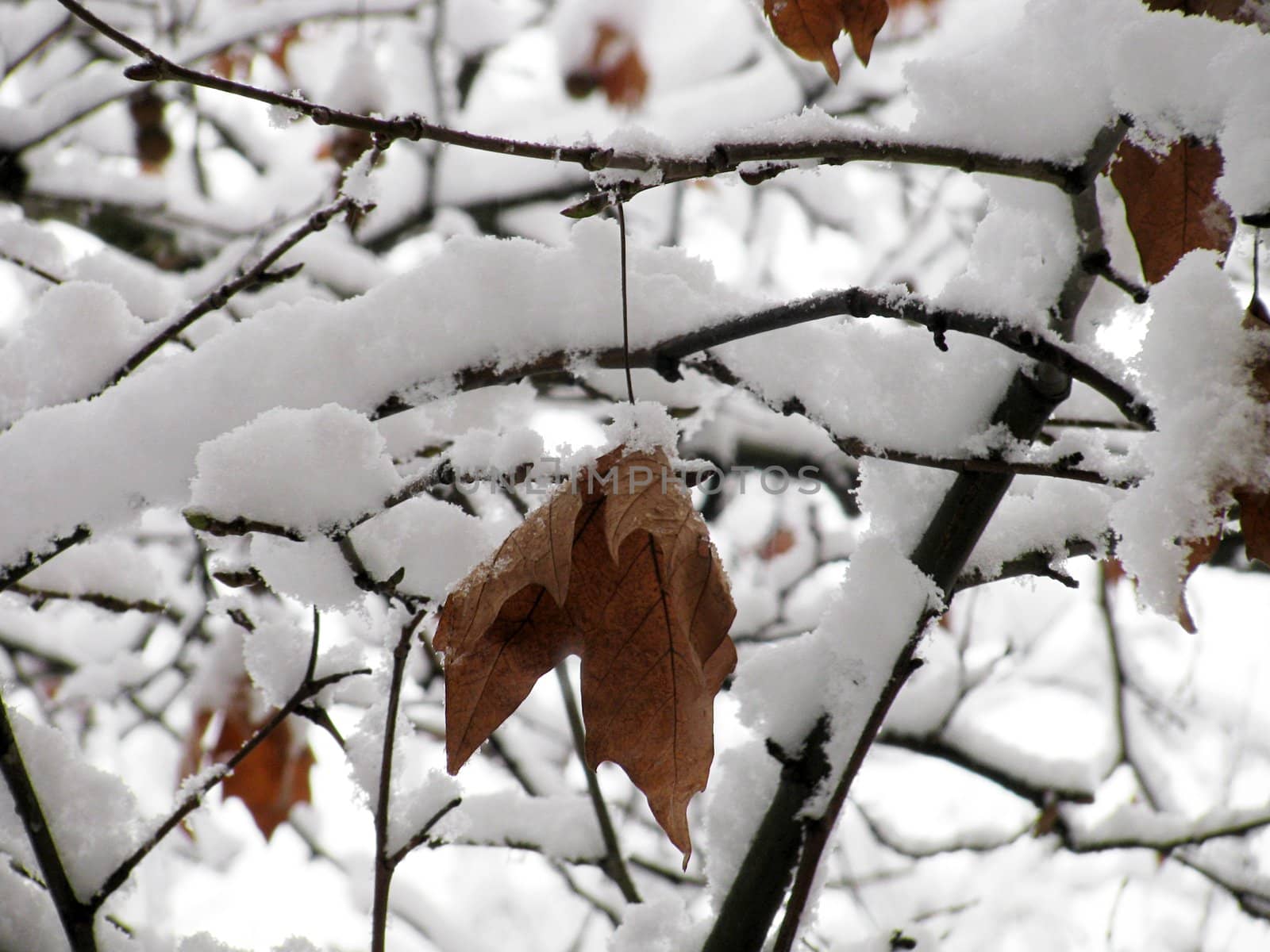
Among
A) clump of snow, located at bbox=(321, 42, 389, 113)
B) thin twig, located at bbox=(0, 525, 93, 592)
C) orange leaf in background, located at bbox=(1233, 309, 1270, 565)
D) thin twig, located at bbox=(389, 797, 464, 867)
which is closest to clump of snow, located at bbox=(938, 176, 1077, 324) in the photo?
orange leaf in background, located at bbox=(1233, 309, 1270, 565)

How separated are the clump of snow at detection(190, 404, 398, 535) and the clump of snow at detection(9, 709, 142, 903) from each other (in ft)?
1.07

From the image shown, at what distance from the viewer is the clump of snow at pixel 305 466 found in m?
0.62

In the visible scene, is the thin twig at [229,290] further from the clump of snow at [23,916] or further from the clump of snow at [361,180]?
the clump of snow at [23,916]

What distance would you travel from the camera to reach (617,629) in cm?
57

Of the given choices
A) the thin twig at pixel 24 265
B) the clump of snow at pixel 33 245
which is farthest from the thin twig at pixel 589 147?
the clump of snow at pixel 33 245

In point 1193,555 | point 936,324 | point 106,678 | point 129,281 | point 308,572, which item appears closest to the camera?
point 1193,555

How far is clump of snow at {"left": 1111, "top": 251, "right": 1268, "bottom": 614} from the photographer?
1.66 feet

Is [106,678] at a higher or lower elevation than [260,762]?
higher

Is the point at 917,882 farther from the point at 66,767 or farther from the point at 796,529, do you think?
the point at 66,767

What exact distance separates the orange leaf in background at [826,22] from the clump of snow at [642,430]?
0.92 feet

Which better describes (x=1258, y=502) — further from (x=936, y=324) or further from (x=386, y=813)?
(x=386, y=813)

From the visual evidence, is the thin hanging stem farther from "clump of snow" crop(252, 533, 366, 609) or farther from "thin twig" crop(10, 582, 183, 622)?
"thin twig" crop(10, 582, 183, 622)

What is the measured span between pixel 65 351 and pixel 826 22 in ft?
2.52

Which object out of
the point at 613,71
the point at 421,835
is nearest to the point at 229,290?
the point at 421,835
